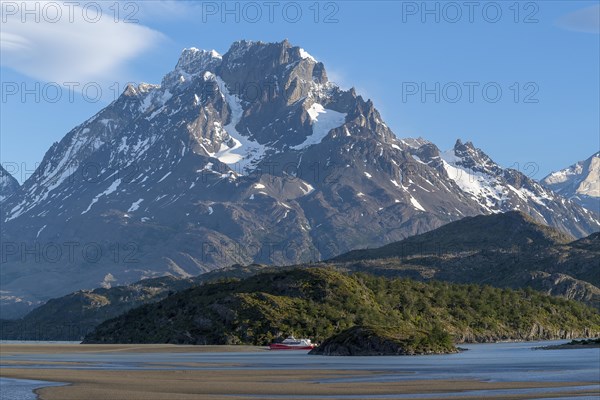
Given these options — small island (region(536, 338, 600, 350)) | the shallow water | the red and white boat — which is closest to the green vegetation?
the red and white boat

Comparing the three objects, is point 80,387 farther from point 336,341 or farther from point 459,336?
point 459,336

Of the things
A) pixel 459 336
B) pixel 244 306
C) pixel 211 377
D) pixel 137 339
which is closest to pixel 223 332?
pixel 244 306

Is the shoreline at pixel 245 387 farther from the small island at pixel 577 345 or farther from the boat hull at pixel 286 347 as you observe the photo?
the small island at pixel 577 345

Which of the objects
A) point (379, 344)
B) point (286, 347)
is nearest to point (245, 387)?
point (379, 344)

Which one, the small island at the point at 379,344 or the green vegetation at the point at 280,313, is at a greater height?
the green vegetation at the point at 280,313

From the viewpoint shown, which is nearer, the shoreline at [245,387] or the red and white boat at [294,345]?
the shoreline at [245,387]

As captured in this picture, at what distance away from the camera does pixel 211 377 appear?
73375mm

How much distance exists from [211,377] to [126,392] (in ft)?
52.9

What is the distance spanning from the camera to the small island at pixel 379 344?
128875mm

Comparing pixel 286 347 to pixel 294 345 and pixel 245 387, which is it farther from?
pixel 245 387

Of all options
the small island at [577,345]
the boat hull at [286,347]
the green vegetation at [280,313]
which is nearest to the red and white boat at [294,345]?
the boat hull at [286,347]

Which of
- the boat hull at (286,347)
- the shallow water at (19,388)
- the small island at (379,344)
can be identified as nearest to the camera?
the shallow water at (19,388)

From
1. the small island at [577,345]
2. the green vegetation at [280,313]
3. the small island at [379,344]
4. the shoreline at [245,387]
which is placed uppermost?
the green vegetation at [280,313]

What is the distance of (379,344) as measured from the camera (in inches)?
5098
